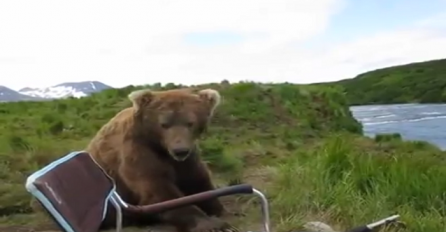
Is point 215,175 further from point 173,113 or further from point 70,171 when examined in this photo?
point 70,171

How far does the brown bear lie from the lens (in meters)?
5.12

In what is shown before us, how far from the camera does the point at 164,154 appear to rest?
17.7 ft

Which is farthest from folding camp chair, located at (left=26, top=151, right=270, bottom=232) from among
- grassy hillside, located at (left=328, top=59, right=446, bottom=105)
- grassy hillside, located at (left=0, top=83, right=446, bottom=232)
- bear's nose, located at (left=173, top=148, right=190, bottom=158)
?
grassy hillside, located at (left=328, top=59, right=446, bottom=105)

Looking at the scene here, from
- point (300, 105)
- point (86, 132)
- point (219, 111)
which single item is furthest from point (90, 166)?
point (300, 105)

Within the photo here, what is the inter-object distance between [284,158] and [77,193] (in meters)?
5.70

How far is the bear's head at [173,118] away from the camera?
5.09 m

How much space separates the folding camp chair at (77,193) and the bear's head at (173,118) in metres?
0.95

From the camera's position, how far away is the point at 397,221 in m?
5.55

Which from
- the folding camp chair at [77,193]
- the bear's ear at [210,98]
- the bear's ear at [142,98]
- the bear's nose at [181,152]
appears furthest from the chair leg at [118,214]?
the bear's ear at [210,98]

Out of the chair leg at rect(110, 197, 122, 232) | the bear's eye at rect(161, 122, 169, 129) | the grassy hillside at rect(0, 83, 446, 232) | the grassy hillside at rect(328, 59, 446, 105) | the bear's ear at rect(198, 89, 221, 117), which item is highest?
the bear's ear at rect(198, 89, 221, 117)

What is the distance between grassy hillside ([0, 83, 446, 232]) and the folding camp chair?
1.81 metres

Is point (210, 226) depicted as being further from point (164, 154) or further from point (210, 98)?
point (210, 98)

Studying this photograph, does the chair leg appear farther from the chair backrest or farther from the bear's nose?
the bear's nose

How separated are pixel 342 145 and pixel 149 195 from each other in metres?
2.49
